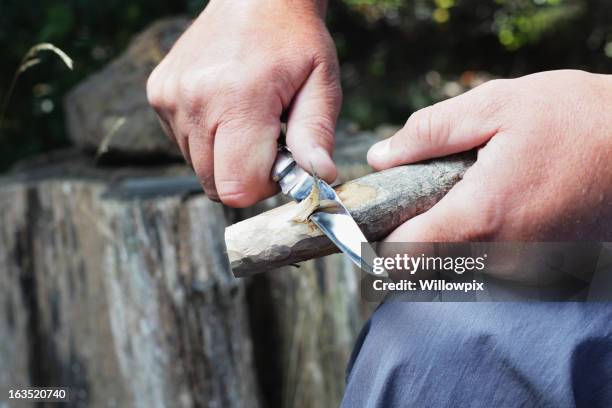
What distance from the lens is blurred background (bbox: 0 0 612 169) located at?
126 inches

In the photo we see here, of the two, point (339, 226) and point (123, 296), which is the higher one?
point (339, 226)

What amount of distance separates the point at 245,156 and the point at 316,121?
15 centimetres

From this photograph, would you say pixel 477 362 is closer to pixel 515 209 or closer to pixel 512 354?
pixel 512 354

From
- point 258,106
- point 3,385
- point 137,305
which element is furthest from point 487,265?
point 3,385

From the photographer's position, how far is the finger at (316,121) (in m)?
1.23

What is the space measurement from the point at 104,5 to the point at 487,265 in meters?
2.73

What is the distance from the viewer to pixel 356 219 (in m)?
1.10

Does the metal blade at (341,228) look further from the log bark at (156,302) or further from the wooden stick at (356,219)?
Result: the log bark at (156,302)

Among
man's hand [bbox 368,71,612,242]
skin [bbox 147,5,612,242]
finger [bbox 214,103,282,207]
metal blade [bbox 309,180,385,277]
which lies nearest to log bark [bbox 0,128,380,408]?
skin [bbox 147,5,612,242]

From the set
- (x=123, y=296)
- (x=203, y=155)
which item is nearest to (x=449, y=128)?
(x=203, y=155)

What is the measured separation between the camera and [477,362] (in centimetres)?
100

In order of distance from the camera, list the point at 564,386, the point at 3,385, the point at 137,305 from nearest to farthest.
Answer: the point at 564,386 → the point at 137,305 → the point at 3,385

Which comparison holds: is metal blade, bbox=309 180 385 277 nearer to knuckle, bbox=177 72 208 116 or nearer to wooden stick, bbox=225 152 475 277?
wooden stick, bbox=225 152 475 277

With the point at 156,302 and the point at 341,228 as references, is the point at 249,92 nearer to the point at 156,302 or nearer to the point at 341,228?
the point at 341,228
